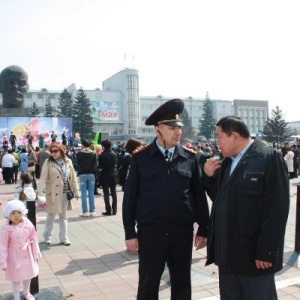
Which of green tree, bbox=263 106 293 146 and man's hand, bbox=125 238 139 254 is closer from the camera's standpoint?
man's hand, bbox=125 238 139 254

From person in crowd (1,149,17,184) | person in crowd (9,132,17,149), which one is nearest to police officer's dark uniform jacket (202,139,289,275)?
person in crowd (1,149,17,184)

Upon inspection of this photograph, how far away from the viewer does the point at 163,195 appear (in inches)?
124

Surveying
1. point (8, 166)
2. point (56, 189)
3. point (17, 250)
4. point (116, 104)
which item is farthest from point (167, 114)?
point (116, 104)

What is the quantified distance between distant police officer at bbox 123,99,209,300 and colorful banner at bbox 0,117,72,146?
27912 mm

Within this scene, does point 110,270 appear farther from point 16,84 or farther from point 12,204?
point 16,84

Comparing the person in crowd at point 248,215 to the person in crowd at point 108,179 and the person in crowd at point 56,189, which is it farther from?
the person in crowd at point 108,179

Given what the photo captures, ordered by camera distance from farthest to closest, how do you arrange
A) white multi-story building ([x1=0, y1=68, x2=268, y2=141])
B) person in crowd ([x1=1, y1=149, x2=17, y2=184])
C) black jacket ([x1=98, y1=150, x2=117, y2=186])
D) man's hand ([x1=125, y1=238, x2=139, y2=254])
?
white multi-story building ([x1=0, y1=68, x2=268, y2=141]) → person in crowd ([x1=1, y1=149, x2=17, y2=184]) → black jacket ([x1=98, y1=150, x2=117, y2=186]) → man's hand ([x1=125, y1=238, x2=139, y2=254])

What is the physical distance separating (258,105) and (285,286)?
11756 cm

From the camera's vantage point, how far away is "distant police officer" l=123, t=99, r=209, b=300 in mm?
3170

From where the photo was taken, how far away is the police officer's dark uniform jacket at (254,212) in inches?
103

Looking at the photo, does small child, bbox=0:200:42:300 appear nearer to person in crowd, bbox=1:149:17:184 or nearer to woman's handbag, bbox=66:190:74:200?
woman's handbag, bbox=66:190:74:200

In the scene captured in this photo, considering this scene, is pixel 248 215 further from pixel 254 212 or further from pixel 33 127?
pixel 33 127

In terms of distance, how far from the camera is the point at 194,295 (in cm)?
430

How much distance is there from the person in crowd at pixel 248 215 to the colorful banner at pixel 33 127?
28517mm
